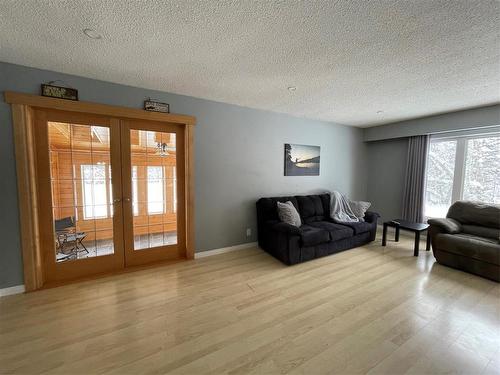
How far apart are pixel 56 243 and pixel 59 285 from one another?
0.48 meters

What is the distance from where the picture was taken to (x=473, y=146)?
358 cm

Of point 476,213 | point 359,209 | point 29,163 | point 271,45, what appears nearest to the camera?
point 271,45

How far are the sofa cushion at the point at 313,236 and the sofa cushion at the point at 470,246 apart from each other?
1.58m

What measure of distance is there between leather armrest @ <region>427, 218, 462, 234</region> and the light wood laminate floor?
2.06 ft

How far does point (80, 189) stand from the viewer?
2.54m

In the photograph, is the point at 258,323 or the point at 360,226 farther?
the point at 360,226

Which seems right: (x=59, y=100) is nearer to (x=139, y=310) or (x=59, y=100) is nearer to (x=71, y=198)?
(x=71, y=198)

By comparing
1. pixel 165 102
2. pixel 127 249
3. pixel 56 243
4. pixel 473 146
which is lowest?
pixel 127 249

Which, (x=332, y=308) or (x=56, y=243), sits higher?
(x=56, y=243)

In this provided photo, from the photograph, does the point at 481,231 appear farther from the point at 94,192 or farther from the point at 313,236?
the point at 94,192

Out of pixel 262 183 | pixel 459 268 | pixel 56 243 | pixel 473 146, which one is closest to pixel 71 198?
pixel 56 243

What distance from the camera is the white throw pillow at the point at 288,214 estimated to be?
11.2 ft

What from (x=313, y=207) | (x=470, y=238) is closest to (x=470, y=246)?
(x=470, y=238)

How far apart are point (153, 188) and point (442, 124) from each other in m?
4.90
